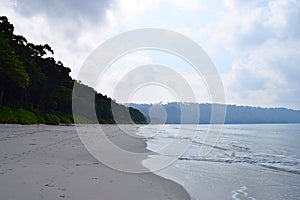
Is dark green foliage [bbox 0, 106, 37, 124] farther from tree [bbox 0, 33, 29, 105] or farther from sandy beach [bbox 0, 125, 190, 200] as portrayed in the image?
sandy beach [bbox 0, 125, 190, 200]

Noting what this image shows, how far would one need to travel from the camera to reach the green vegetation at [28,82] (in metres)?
27.6

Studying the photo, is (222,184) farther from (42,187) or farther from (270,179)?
(42,187)

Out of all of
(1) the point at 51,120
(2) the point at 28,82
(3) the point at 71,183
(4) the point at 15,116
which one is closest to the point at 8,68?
(4) the point at 15,116

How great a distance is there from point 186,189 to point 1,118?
2136cm

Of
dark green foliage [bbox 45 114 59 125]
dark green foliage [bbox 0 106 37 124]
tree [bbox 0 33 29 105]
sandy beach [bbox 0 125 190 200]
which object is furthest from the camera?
dark green foliage [bbox 45 114 59 125]

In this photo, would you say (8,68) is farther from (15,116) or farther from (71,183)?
(71,183)

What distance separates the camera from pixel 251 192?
769 cm

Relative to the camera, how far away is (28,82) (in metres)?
33.7

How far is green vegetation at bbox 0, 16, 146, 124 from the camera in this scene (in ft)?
90.6

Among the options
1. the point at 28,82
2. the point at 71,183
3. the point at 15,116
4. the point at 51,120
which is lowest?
the point at 71,183

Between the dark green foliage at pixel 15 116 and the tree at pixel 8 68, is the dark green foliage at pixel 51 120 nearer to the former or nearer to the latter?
the dark green foliage at pixel 15 116

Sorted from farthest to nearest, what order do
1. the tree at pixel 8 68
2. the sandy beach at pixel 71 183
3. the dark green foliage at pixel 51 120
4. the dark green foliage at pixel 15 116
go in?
the dark green foliage at pixel 51 120 < the tree at pixel 8 68 < the dark green foliage at pixel 15 116 < the sandy beach at pixel 71 183

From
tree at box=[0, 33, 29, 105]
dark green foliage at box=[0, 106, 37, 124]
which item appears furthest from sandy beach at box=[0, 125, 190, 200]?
tree at box=[0, 33, 29, 105]

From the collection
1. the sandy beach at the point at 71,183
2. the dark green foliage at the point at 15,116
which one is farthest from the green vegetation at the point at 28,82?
the sandy beach at the point at 71,183
